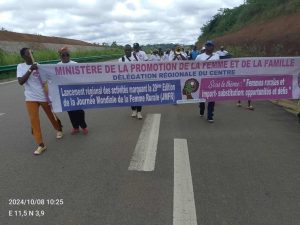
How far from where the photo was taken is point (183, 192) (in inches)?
182

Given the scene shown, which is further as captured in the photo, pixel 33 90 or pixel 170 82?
pixel 170 82

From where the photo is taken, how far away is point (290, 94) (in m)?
8.53

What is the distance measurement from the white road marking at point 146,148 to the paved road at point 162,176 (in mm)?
81

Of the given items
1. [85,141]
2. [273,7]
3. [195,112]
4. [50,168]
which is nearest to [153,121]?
[195,112]

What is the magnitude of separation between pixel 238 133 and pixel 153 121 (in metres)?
2.28

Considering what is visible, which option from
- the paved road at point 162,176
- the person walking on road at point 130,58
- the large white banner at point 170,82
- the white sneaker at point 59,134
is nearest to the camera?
the paved road at point 162,176

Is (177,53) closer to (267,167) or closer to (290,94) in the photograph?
(290,94)

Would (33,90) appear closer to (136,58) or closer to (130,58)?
(130,58)

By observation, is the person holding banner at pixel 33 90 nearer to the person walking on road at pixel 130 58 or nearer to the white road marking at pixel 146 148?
the white road marking at pixel 146 148

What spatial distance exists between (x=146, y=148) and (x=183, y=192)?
6.74ft

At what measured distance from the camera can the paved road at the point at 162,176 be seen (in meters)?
4.07

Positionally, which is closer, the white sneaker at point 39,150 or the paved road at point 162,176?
the paved road at point 162,176
